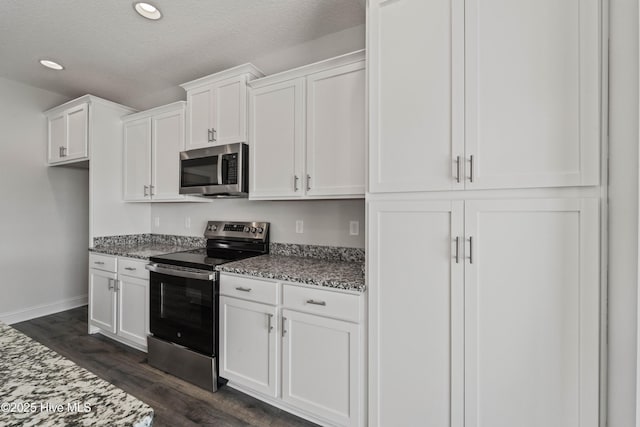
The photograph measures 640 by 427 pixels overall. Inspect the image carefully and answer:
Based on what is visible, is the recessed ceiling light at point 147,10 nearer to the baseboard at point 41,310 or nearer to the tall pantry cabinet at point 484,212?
the tall pantry cabinet at point 484,212

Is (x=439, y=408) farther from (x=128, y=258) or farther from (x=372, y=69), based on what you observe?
(x=128, y=258)

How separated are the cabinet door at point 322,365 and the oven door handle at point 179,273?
0.67 metres

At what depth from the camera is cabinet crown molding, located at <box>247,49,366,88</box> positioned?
1.96m

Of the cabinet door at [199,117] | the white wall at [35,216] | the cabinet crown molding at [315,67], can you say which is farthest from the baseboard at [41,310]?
the cabinet crown molding at [315,67]

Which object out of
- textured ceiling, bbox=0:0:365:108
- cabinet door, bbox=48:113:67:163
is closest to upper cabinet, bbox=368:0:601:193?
textured ceiling, bbox=0:0:365:108

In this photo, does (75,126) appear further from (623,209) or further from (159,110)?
(623,209)

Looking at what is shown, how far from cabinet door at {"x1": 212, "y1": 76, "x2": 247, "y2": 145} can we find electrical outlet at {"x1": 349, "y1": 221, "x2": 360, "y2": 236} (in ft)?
3.58

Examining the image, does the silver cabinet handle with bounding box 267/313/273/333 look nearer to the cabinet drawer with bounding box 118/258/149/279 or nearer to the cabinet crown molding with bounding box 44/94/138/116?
the cabinet drawer with bounding box 118/258/149/279

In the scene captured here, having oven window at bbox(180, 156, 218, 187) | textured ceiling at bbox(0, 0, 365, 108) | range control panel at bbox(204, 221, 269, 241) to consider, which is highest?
textured ceiling at bbox(0, 0, 365, 108)

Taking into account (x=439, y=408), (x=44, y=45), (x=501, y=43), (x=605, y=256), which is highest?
(x=44, y=45)

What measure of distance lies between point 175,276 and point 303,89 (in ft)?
5.61

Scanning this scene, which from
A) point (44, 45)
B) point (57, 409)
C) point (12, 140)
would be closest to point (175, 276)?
point (57, 409)

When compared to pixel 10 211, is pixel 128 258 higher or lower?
lower

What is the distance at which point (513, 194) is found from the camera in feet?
4.36
